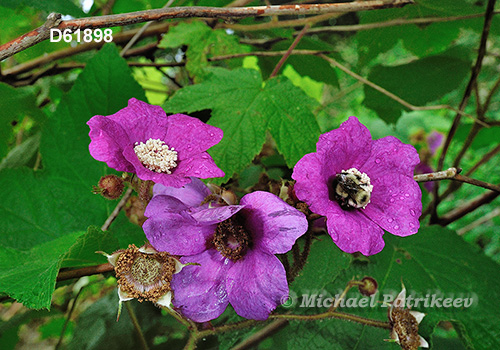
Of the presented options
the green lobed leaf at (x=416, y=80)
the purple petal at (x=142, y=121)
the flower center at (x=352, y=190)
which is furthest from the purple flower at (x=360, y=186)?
the green lobed leaf at (x=416, y=80)

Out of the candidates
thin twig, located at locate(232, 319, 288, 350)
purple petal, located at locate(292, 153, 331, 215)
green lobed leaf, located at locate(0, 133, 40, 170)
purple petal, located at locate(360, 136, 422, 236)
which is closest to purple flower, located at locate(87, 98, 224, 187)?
purple petal, located at locate(292, 153, 331, 215)

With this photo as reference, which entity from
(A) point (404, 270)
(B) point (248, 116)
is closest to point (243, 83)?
(B) point (248, 116)

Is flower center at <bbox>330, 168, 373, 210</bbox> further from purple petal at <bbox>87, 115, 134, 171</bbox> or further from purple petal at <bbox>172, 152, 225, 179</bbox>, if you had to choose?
purple petal at <bbox>87, 115, 134, 171</bbox>

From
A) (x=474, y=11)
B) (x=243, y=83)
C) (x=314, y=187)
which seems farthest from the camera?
Result: (x=474, y=11)

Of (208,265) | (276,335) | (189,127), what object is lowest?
(276,335)

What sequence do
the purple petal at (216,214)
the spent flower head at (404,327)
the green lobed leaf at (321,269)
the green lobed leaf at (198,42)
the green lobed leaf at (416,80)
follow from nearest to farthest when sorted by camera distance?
the purple petal at (216,214) → the spent flower head at (404,327) → the green lobed leaf at (321,269) → the green lobed leaf at (198,42) → the green lobed leaf at (416,80)

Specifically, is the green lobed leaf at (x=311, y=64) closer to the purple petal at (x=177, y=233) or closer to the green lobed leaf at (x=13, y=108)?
the green lobed leaf at (x=13, y=108)

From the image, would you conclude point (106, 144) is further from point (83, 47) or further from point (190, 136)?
point (83, 47)

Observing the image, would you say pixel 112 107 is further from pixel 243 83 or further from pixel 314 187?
pixel 314 187
